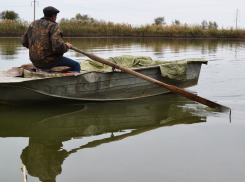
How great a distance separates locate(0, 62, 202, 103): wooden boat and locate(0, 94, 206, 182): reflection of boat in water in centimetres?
16

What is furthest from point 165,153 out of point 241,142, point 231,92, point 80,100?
point 231,92

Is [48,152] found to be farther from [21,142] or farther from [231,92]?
[231,92]

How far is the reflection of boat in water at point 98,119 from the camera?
4.03m

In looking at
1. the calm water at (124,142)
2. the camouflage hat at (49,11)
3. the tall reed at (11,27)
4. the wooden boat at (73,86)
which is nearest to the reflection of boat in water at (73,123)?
the calm water at (124,142)

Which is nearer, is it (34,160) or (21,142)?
(34,160)

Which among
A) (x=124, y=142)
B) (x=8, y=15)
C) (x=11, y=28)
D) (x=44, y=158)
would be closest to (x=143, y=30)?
(x=11, y=28)

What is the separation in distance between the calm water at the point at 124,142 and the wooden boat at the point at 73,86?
0.17 metres

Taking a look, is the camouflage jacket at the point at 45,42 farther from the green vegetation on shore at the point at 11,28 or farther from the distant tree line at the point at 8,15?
the distant tree line at the point at 8,15

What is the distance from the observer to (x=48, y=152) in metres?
3.36

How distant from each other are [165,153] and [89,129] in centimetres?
121

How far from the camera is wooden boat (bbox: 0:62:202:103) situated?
4562 mm

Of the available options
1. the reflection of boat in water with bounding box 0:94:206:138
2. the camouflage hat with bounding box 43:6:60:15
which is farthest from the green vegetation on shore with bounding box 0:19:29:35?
the reflection of boat in water with bounding box 0:94:206:138

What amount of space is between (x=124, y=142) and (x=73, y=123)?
1.00 m

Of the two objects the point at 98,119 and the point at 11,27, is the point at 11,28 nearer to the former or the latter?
the point at 11,27
